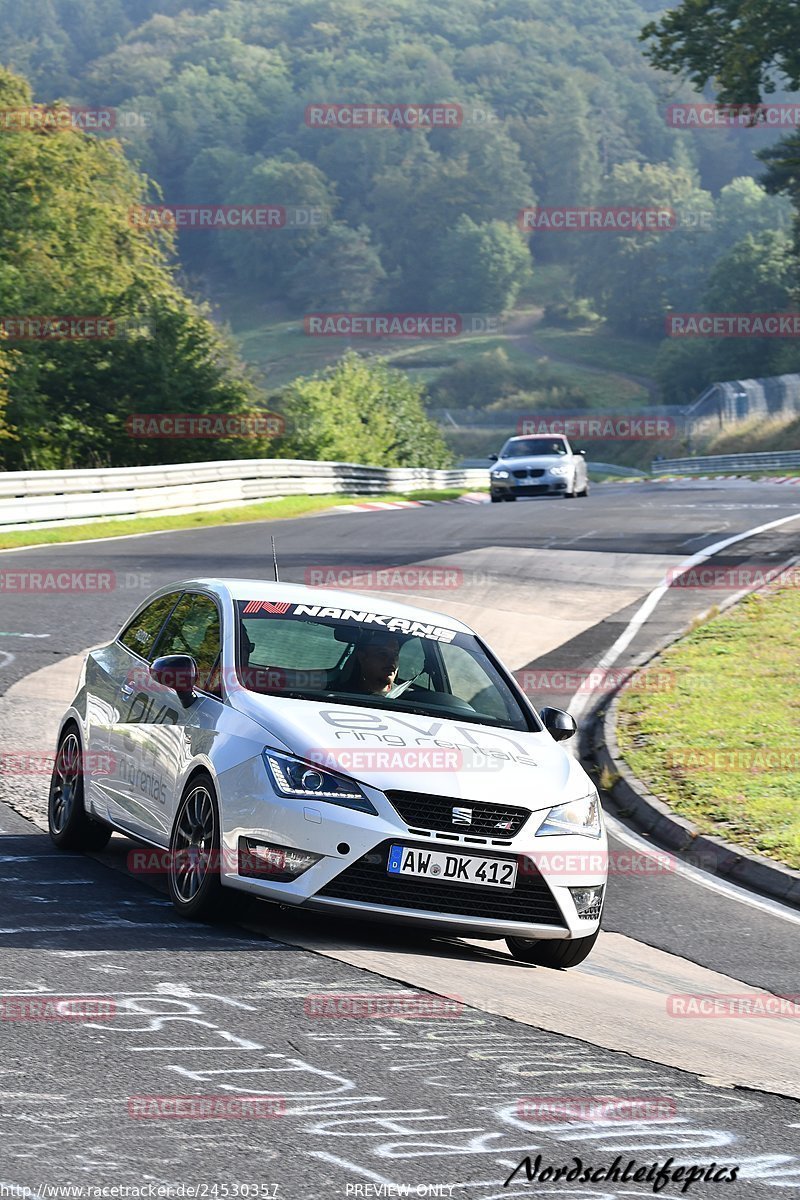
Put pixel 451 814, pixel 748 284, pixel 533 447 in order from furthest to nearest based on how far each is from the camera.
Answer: pixel 748 284 → pixel 533 447 → pixel 451 814

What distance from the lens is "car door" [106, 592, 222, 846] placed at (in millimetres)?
8148

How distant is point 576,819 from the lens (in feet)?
25.8

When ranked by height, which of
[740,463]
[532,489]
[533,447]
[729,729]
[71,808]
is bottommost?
[740,463]

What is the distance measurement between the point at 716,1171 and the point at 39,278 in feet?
161

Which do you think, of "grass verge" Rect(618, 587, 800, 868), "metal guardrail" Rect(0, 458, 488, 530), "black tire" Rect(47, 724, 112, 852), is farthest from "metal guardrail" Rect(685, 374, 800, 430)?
"black tire" Rect(47, 724, 112, 852)

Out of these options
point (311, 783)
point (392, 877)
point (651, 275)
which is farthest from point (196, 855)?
point (651, 275)

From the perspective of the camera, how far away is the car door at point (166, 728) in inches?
321

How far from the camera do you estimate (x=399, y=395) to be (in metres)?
77.9

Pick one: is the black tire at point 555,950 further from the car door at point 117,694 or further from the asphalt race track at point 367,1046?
the car door at point 117,694

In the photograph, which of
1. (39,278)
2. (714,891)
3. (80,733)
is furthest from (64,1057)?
(39,278)

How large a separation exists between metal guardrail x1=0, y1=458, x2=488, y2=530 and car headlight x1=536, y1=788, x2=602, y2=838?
21255mm

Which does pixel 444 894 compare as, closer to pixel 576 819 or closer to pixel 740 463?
pixel 576 819

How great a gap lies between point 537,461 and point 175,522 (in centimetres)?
1140

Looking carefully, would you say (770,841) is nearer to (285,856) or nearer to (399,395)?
(285,856)
